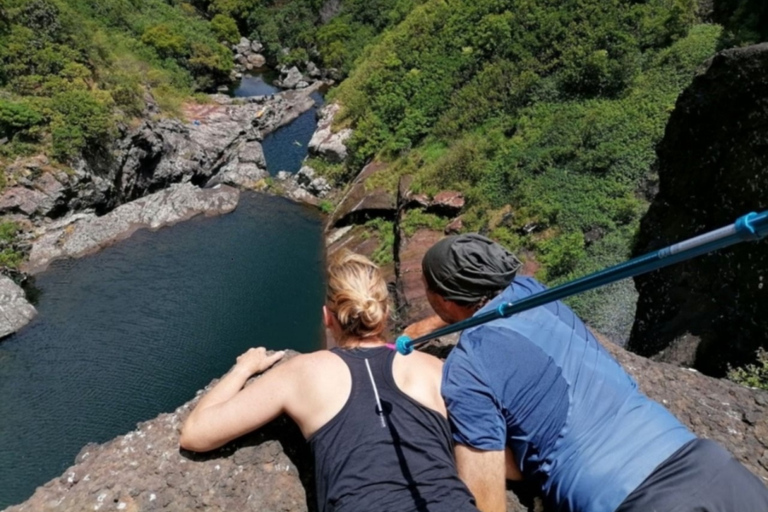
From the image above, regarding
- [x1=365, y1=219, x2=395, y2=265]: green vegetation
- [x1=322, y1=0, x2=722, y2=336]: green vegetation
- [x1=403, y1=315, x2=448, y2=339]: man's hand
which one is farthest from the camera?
[x1=365, y1=219, x2=395, y2=265]: green vegetation

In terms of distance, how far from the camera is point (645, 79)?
69.7ft

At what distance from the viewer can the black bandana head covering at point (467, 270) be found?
3.12m

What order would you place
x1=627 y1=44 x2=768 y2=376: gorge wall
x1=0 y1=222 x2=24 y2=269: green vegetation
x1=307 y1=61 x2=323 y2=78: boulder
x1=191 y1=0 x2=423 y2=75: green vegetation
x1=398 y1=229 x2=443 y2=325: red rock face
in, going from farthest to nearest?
x1=307 y1=61 x2=323 y2=78: boulder → x1=191 y1=0 x2=423 y2=75: green vegetation → x1=0 y1=222 x2=24 y2=269: green vegetation → x1=398 y1=229 x2=443 y2=325: red rock face → x1=627 y1=44 x2=768 y2=376: gorge wall

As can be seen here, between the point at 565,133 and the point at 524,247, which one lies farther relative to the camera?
the point at 565,133

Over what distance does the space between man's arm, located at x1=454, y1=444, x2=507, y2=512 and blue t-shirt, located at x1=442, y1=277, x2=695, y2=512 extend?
0.15ft

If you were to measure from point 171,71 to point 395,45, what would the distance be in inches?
641

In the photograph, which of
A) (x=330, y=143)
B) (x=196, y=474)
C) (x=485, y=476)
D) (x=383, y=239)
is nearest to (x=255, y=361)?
(x=196, y=474)

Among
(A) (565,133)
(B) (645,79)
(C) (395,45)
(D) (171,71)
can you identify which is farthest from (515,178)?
(D) (171,71)

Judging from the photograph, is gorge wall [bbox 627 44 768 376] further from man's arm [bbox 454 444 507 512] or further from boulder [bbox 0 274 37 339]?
boulder [bbox 0 274 37 339]

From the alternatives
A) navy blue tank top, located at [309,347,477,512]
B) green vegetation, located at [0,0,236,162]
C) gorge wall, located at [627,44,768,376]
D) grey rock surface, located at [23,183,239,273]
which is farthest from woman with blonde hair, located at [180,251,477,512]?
green vegetation, located at [0,0,236,162]

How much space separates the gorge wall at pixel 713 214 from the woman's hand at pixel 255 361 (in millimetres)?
5192

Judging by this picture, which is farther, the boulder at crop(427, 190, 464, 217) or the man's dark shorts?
the boulder at crop(427, 190, 464, 217)

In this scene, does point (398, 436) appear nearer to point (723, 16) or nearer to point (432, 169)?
point (432, 169)

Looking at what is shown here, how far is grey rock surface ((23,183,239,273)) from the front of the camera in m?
23.1
